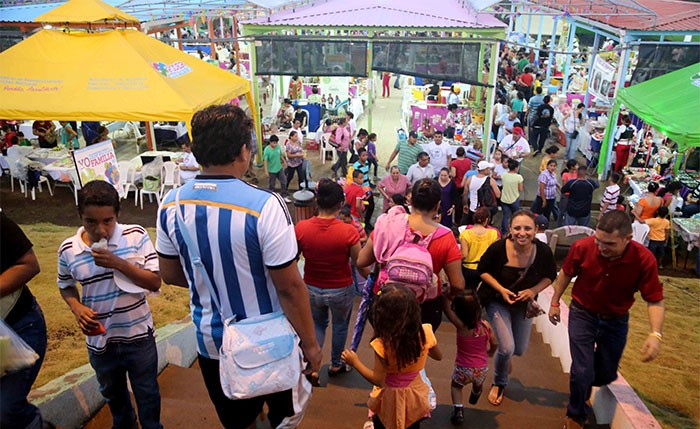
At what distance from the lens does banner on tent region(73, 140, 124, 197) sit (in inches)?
Result: 338

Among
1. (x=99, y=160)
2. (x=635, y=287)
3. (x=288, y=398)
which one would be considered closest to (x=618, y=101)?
(x=635, y=287)

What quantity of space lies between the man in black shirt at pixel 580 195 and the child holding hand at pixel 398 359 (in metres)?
6.19

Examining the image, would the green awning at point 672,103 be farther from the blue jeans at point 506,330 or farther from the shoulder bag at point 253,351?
the shoulder bag at point 253,351

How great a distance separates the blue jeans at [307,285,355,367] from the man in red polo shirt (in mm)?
1426

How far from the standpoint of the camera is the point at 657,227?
818 centimetres

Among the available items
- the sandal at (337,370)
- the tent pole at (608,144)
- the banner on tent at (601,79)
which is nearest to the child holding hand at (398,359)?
the sandal at (337,370)

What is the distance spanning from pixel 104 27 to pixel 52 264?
17.2 feet

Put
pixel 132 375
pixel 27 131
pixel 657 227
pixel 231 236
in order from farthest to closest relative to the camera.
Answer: pixel 27 131 → pixel 657 227 → pixel 132 375 → pixel 231 236

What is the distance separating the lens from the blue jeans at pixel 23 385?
233cm

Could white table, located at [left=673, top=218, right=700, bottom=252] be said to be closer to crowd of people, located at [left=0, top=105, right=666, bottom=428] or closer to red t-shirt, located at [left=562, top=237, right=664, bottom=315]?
crowd of people, located at [left=0, top=105, right=666, bottom=428]

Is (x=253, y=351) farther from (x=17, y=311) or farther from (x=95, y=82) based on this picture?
(x=95, y=82)

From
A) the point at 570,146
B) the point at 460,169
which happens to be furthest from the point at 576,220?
the point at 570,146

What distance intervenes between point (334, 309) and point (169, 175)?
7.02m

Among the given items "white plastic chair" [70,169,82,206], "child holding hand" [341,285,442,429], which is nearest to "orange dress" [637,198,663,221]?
"child holding hand" [341,285,442,429]
